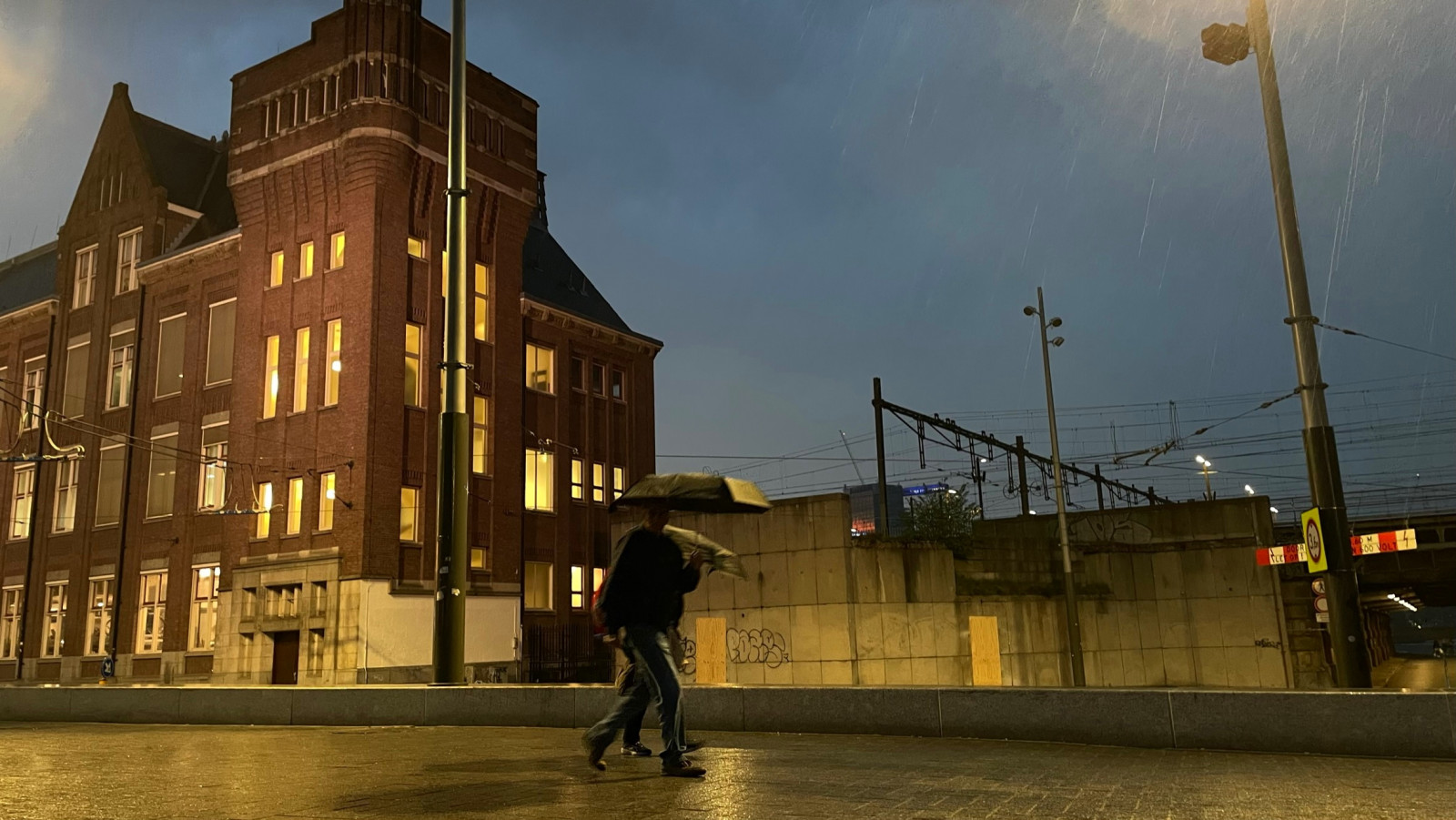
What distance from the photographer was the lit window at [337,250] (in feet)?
109

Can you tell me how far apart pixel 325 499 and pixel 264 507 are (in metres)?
2.49

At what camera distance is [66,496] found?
129 ft

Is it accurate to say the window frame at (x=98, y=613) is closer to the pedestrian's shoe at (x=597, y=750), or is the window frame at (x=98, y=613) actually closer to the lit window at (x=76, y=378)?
the lit window at (x=76, y=378)

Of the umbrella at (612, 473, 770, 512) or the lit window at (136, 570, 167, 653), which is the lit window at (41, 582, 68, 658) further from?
the umbrella at (612, 473, 770, 512)

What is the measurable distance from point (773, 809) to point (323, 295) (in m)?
30.4

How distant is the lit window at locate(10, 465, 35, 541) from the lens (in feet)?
132

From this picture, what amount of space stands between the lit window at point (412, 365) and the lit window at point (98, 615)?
512 inches

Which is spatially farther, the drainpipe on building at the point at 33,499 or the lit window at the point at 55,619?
the drainpipe on building at the point at 33,499

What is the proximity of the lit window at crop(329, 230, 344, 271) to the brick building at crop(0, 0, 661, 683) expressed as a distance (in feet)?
0.20

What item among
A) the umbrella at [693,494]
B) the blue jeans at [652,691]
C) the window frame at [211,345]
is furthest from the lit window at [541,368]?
the blue jeans at [652,691]

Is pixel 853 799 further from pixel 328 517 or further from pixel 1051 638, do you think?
pixel 1051 638

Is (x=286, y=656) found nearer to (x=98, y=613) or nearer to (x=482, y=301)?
(x=98, y=613)

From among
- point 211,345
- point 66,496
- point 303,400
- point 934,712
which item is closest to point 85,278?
point 66,496

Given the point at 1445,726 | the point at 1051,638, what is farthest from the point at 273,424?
the point at 1445,726
